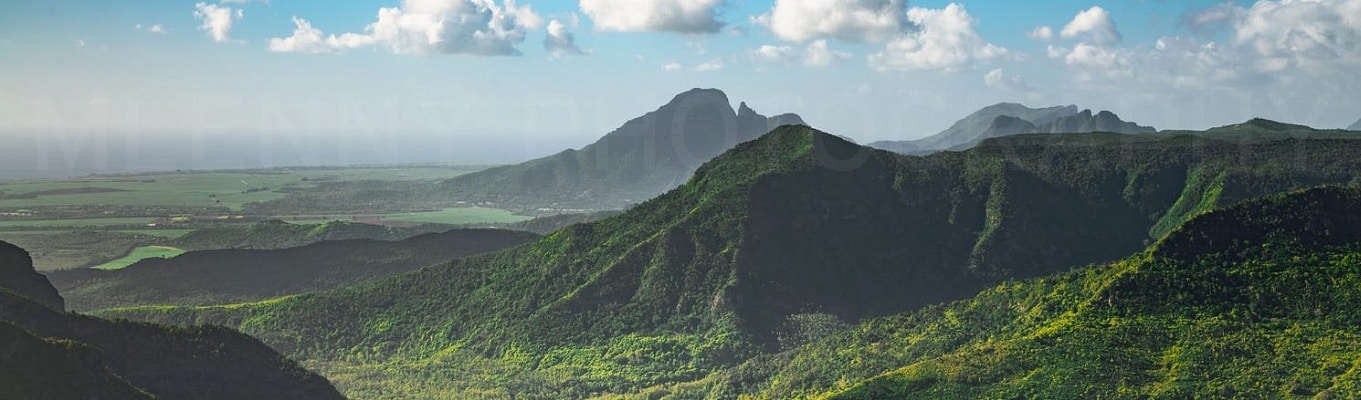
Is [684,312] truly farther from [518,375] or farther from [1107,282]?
[1107,282]

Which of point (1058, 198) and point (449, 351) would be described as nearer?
point (449, 351)

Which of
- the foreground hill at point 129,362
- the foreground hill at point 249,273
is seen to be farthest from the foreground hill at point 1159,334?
the foreground hill at point 249,273

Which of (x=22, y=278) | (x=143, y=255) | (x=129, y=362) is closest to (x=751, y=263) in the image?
(x=129, y=362)

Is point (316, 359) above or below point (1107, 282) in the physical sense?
below

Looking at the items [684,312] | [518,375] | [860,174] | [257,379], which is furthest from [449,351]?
[860,174]

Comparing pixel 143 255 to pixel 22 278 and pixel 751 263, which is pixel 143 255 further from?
pixel 751 263

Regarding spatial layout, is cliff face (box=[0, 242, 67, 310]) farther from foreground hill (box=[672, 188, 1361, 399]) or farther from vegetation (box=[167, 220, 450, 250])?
A: vegetation (box=[167, 220, 450, 250])
